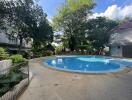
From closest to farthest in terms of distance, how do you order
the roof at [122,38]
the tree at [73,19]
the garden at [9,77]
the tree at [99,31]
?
the garden at [9,77] < the roof at [122,38] < the tree at [99,31] < the tree at [73,19]

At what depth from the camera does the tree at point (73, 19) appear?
31.2 metres

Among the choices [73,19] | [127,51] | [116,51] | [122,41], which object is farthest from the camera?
[73,19]

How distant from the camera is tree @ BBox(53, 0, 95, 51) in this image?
31.2 metres

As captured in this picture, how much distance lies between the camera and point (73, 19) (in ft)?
103

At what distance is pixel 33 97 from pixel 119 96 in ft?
11.2

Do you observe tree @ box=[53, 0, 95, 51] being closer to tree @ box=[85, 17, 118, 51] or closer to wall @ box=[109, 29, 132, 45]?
tree @ box=[85, 17, 118, 51]

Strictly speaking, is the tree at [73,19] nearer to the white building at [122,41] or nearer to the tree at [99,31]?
the tree at [99,31]

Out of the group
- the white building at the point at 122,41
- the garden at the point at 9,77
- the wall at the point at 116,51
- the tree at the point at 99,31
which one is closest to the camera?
the garden at the point at 9,77

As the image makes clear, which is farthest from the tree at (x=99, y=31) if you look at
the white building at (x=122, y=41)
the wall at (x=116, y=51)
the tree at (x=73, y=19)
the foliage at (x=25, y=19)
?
the foliage at (x=25, y=19)

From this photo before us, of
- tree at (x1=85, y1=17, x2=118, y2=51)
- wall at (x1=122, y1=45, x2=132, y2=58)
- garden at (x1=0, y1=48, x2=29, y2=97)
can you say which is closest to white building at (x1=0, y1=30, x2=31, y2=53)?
garden at (x1=0, y1=48, x2=29, y2=97)

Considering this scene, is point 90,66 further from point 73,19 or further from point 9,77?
point 73,19

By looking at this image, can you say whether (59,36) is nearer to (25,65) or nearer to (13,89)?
(25,65)

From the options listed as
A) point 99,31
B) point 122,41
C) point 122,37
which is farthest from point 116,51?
point 99,31

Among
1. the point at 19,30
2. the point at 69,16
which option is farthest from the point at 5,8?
the point at 69,16
